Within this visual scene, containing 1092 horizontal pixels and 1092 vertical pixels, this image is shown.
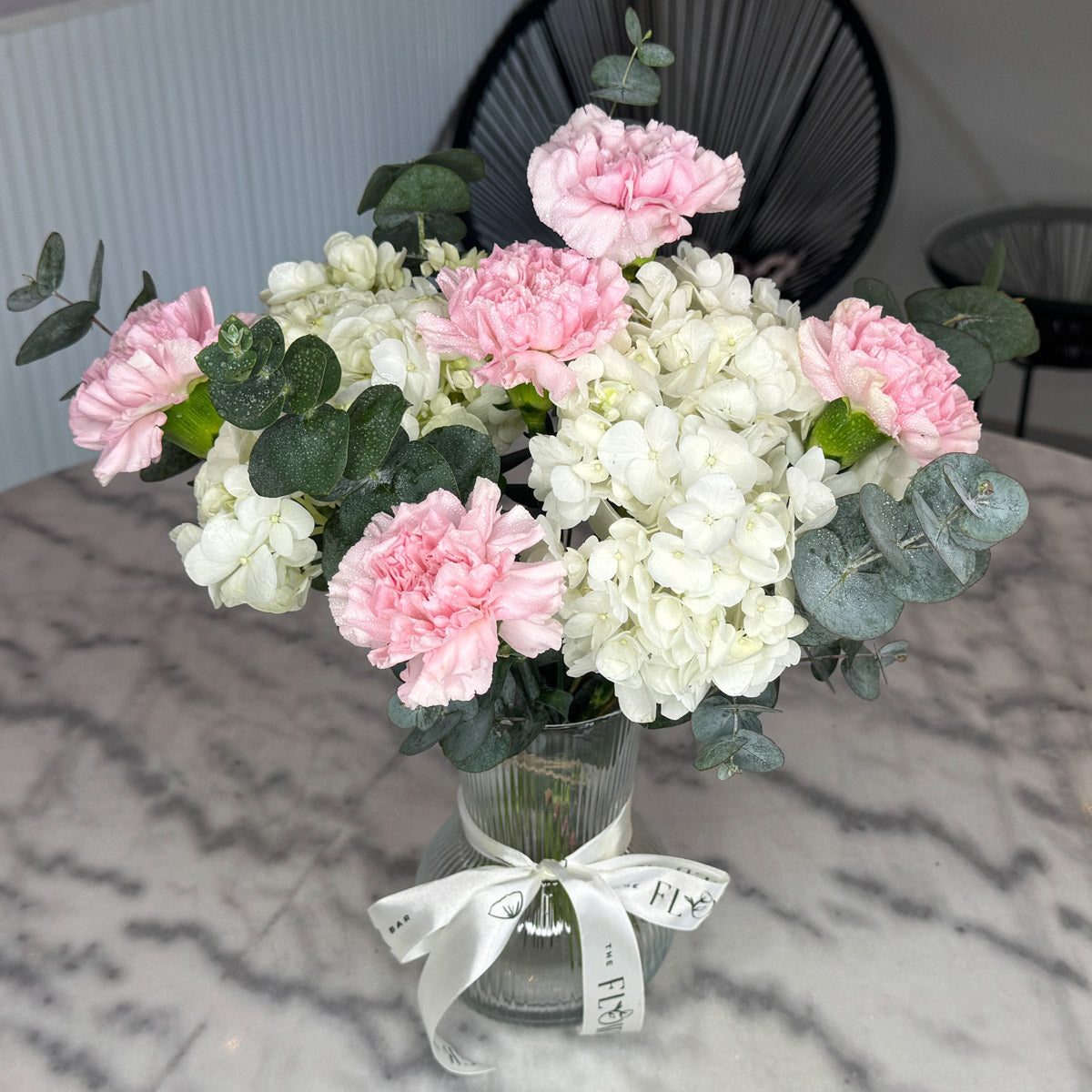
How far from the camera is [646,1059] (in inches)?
26.3

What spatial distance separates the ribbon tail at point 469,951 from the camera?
2.17 feet

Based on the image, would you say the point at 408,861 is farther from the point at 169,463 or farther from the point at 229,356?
the point at 229,356

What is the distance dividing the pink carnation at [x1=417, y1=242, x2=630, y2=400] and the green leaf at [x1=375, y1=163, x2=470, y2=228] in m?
0.15

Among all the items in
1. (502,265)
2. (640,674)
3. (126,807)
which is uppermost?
(502,265)

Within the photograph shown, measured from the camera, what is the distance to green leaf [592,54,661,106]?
1.95 ft

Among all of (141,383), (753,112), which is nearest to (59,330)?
(141,383)

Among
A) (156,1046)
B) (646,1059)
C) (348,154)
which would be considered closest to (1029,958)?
(646,1059)

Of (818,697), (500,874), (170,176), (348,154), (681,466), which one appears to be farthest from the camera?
(348,154)

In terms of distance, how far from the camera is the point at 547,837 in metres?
0.67

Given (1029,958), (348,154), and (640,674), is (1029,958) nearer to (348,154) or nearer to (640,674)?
(640,674)

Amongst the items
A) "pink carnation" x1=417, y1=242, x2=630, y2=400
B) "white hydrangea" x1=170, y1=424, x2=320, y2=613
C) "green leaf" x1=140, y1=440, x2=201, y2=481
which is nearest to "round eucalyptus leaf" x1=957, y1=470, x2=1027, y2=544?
"pink carnation" x1=417, y1=242, x2=630, y2=400

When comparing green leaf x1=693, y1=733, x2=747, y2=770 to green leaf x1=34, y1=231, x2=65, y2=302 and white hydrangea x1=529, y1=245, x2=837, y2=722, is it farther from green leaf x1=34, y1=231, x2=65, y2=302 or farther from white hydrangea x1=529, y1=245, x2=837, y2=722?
green leaf x1=34, y1=231, x2=65, y2=302

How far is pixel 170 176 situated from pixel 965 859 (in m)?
1.41

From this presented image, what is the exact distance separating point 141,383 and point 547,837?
0.34m
